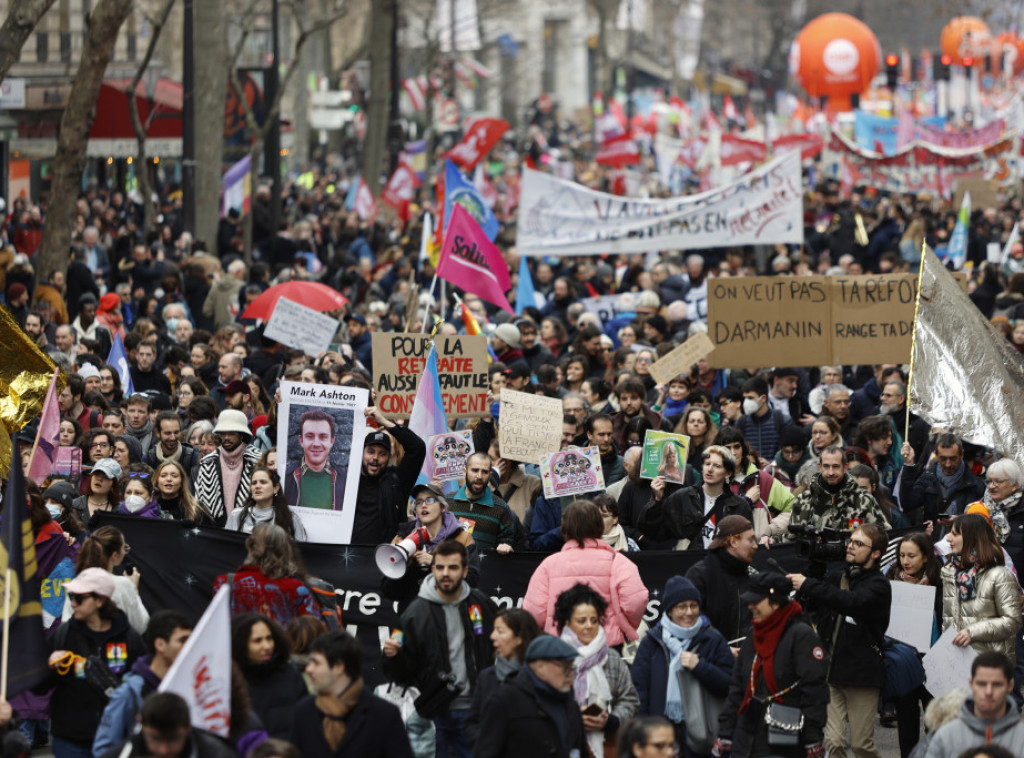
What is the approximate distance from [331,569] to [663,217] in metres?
9.99

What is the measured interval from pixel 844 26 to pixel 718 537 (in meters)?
47.7

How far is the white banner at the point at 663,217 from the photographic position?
18.5 metres

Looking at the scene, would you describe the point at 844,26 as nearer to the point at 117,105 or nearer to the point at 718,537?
the point at 117,105

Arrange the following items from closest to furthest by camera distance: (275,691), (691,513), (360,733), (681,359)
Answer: (360,733), (275,691), (691,513), (681,359)

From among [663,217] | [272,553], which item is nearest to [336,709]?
[272,553]

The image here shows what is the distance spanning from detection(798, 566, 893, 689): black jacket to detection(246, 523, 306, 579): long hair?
7.24 ft

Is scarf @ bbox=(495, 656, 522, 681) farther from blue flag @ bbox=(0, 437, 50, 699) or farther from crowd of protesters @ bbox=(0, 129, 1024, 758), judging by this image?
blue flag @ bbox=(0, 437, 50, 699)

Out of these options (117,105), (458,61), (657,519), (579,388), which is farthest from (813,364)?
(458,61)

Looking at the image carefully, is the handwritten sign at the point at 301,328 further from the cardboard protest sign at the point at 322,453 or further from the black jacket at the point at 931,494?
the black jacket at the point at 931,494

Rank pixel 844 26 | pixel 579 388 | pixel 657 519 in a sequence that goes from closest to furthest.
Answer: pixel 657 519 < pixel 579 388 < pixel 844 26

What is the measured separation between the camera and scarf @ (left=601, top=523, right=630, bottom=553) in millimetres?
9273

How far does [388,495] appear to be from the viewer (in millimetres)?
9836

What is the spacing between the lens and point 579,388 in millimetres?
13320

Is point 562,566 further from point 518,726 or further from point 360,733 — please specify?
point 360,733
